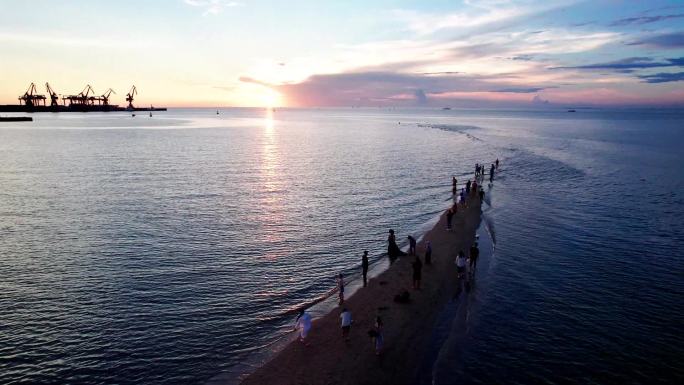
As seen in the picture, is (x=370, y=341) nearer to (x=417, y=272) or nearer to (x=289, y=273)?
(x=417, y=272)

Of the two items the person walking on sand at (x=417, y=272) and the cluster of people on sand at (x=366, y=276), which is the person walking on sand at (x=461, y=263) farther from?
the person walking on sand at (x=417, y=272)

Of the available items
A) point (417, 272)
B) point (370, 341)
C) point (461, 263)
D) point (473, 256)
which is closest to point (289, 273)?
point (417, 272)

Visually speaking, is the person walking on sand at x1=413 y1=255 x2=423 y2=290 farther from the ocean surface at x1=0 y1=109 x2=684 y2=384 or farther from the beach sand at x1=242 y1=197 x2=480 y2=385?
the ocean surface at x1=0 y1=109 x2=684 y2=384

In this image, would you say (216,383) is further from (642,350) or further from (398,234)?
(398,234)

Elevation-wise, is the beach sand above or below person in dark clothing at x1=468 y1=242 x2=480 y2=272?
below

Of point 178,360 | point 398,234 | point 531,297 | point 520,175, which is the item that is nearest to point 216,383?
point 178,360

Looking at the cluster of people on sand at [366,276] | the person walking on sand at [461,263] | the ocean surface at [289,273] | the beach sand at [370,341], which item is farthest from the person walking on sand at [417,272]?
the person walking on sand at [461,263]

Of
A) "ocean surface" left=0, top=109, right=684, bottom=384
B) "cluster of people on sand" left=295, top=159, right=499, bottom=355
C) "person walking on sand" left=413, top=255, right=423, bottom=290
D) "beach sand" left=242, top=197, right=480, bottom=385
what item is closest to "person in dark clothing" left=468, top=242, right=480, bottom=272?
"cluster of people on sand" left=295, top=159, right=499, bottom=355
